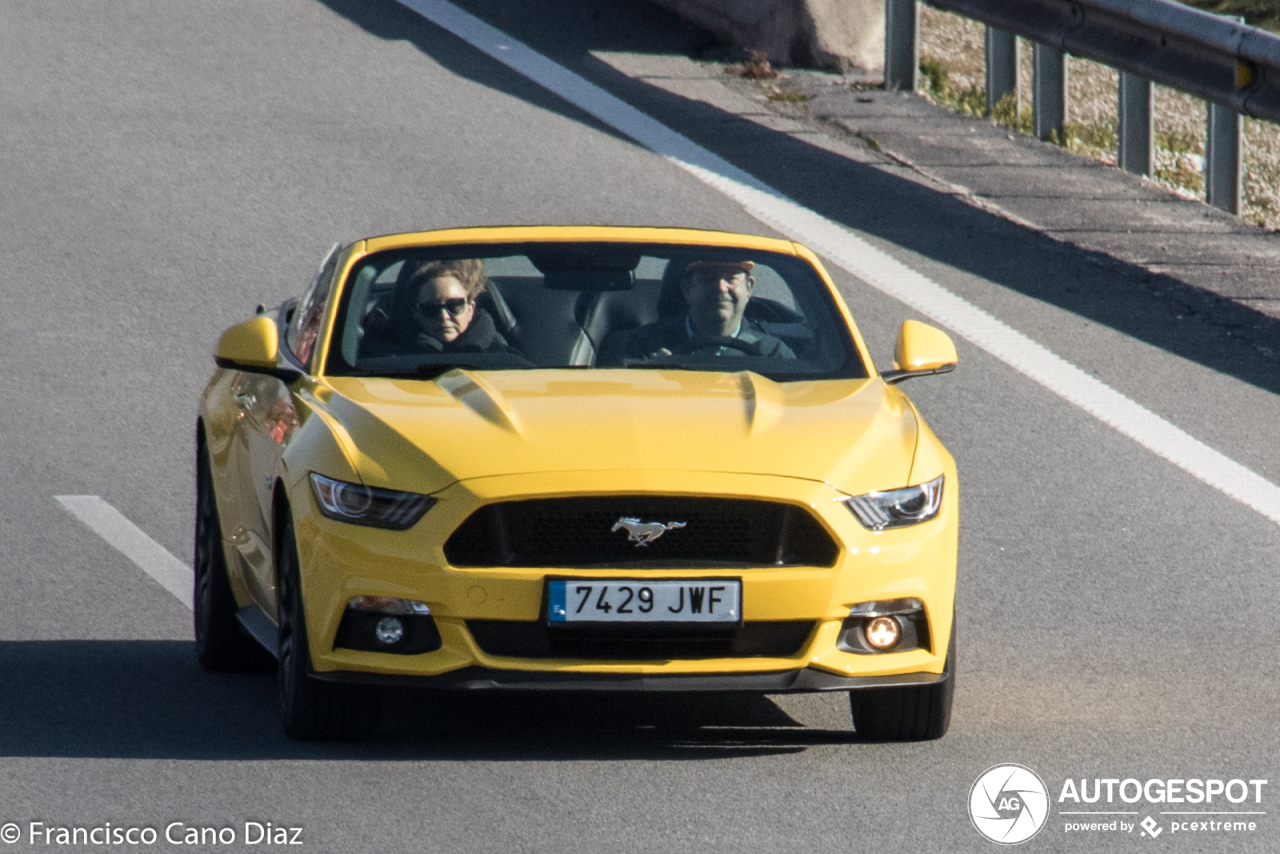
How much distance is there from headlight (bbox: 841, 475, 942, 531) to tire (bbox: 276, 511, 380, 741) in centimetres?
143

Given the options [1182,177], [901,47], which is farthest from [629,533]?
[901,47]

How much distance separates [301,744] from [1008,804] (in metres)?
1.96

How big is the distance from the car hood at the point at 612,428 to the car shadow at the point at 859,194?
19.3 ft

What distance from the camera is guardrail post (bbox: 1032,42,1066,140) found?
1620cm

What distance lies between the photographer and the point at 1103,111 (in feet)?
55.9

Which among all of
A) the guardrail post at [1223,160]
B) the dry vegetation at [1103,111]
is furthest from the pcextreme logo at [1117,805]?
the dry vegetation at [1103,111]

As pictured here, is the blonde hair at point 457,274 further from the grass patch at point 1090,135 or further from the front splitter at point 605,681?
the grass patch at point 1090,135

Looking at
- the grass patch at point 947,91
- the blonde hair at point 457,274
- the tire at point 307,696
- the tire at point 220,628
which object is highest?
the blonde hair at point 457,274

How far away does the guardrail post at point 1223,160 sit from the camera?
14.3 meters

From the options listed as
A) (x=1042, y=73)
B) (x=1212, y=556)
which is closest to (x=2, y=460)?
(x=1212, y=556)

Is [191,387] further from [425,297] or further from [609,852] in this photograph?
[609,852]

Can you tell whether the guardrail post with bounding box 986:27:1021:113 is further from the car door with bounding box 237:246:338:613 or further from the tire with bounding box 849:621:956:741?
the tire with bounding box 849:621:956:741

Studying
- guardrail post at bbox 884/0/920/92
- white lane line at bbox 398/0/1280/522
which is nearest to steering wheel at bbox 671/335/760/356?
white lane line at bbox 398/0/1280/522

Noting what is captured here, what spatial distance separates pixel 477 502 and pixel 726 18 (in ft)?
40.5
